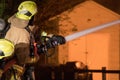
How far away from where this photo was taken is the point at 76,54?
50.1ft

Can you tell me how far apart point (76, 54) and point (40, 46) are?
845 cm

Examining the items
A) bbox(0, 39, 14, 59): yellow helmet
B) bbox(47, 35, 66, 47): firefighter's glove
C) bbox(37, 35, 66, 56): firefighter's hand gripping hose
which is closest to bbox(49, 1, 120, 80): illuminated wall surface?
bbox(37, 35, 66, 56): firefighter's hand gripping hose

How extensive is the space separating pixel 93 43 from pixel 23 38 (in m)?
8.84

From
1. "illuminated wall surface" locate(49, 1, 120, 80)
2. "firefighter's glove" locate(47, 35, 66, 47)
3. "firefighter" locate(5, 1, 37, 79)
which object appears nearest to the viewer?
"firefighter" locate(5, 1, 37, 79)

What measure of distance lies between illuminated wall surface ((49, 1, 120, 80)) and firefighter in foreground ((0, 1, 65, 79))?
8.27 meters

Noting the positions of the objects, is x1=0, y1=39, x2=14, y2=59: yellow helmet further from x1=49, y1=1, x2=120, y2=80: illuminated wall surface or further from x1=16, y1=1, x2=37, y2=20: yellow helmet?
x1=49, y1=1, x2=120, y2=80: illuminated wall surface

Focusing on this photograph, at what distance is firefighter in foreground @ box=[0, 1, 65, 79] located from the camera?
6.52 m

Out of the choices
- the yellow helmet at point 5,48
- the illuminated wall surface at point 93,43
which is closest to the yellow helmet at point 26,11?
the yellow helmet at point 5,48

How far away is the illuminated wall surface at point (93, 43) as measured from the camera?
595 inches

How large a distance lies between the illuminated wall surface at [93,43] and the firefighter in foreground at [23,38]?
27.1 feet

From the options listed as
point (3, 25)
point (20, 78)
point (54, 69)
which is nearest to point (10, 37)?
point (3, 25)

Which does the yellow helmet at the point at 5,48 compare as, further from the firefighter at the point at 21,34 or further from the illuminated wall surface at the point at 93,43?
the illuminated wall surface at the point at 93,43

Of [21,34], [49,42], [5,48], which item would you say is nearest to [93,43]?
[49,42]

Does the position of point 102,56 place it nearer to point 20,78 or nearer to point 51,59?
point 51,59
